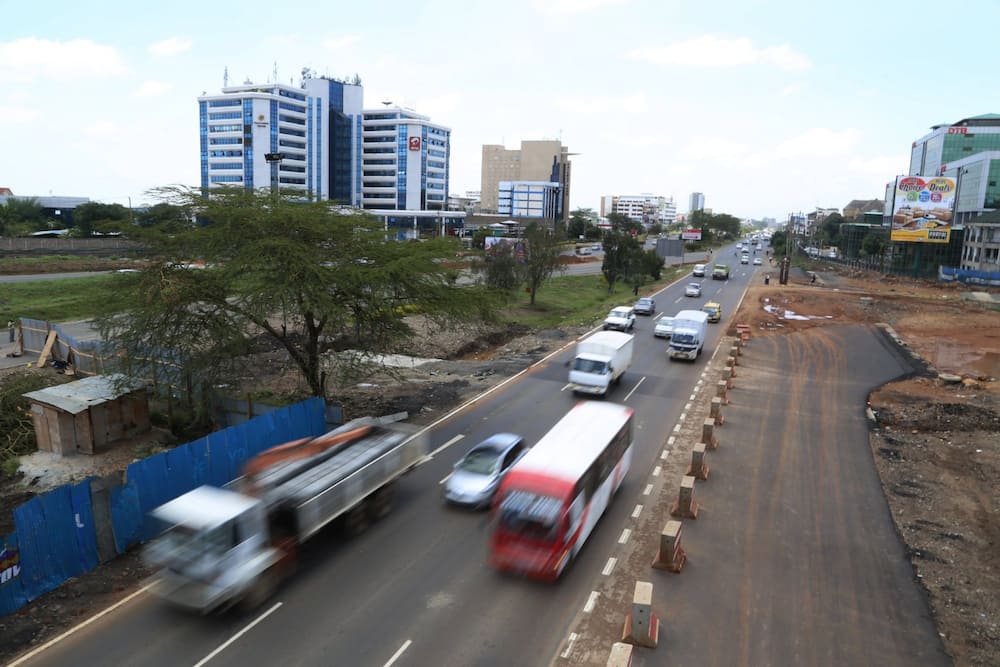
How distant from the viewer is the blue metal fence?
11883 mm

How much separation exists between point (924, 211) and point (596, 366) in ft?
207

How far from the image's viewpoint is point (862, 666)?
10508 millimetres

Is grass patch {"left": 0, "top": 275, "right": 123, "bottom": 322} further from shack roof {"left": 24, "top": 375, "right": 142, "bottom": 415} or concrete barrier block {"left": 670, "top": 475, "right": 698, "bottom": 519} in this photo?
concrete barrier block {"left": 670, "top": 475, "right": 698, "bottom": 519}

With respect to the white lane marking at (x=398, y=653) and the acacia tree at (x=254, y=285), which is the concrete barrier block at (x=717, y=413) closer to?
the acacia tree at (x=254, y=285)

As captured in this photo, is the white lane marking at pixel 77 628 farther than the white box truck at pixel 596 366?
No

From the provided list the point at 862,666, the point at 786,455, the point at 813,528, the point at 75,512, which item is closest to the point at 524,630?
the point at 862,666

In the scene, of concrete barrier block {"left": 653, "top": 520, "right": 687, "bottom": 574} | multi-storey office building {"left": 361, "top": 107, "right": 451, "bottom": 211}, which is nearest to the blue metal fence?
concrete barrier block {"left": 653, "top": 520, "right": 687, "bottom": 574}

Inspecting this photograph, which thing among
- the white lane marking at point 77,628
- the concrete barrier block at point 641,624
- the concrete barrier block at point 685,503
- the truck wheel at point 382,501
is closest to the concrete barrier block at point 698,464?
the concrete barrier block at point 685,503

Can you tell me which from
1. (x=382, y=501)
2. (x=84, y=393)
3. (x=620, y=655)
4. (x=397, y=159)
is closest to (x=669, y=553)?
(x=620, y=655)

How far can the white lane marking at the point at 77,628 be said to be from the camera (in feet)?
34.4

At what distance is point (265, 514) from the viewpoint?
39.4 feet

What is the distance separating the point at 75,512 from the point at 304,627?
5411 millimetres

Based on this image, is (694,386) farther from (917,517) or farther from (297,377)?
(297,377)

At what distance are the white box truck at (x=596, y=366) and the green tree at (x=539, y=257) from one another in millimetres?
26038
